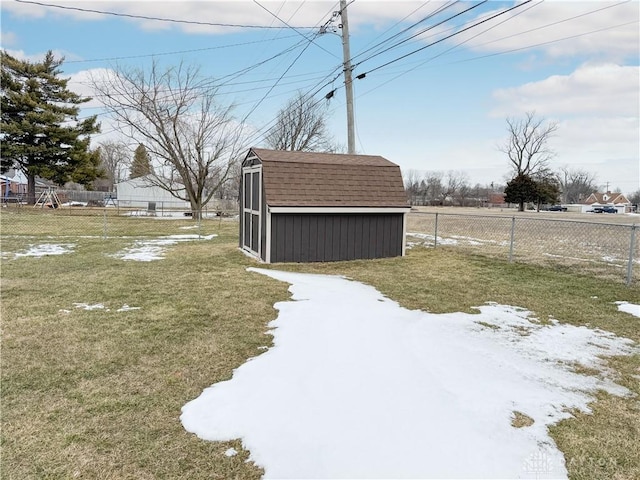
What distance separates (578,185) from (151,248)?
8867cm

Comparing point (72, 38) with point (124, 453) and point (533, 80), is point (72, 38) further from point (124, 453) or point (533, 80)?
point (533, 80)

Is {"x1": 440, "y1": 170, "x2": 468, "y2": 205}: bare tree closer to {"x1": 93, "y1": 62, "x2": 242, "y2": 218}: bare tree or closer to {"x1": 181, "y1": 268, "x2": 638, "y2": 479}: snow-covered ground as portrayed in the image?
{"x1": 93, "y1": 62, "x2": 242, "y2": 218}: bare tree

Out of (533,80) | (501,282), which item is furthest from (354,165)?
(533,80)

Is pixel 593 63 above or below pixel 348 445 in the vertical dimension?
above

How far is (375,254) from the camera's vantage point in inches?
355

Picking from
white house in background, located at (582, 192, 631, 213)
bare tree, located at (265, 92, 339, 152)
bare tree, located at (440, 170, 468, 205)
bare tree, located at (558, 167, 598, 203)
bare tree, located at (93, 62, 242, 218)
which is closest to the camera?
bare tree, located at (93, 62, 242, 218)

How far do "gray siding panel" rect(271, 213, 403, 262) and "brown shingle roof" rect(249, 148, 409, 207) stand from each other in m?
0.33

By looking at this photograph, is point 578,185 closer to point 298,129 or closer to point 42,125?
point 298,129

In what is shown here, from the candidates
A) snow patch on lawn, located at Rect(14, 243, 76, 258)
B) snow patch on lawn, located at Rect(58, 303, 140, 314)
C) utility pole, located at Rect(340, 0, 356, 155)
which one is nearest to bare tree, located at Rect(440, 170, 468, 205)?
utility pole, located at Rect(340, 0, 356, 155)

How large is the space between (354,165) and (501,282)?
415 centimetres

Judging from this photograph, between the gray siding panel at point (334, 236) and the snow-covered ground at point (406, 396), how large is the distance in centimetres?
388

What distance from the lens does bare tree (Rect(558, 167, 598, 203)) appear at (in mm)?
76375

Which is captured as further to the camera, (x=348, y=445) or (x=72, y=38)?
(x=72, y=38)

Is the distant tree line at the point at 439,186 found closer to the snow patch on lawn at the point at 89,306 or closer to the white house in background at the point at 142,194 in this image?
the white house in background at the point at 142,194
